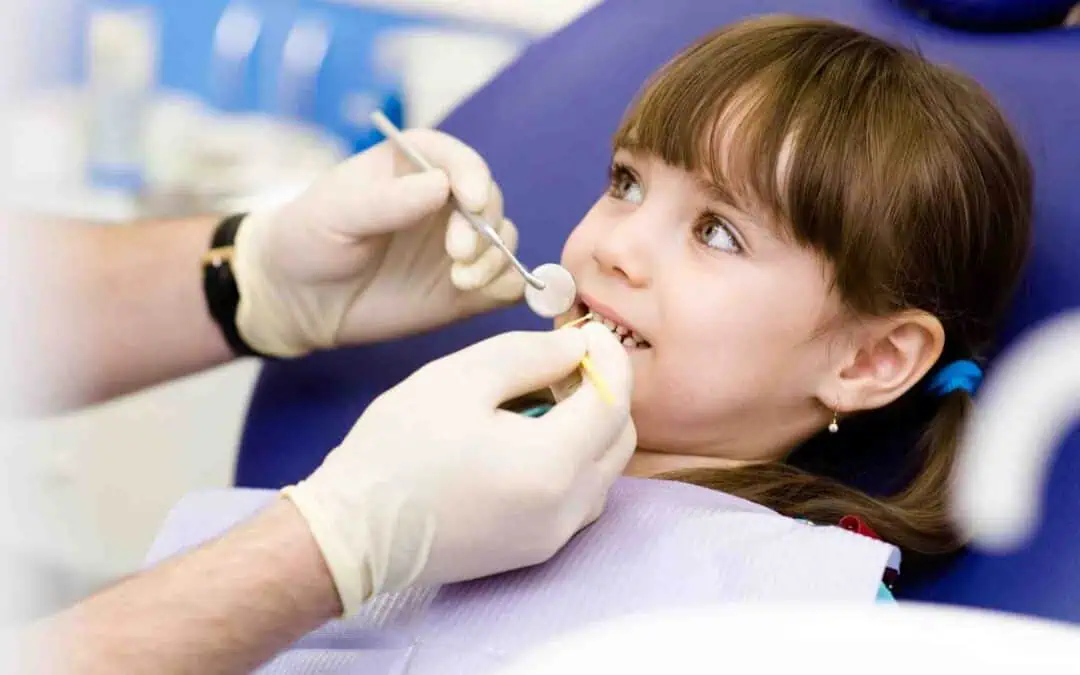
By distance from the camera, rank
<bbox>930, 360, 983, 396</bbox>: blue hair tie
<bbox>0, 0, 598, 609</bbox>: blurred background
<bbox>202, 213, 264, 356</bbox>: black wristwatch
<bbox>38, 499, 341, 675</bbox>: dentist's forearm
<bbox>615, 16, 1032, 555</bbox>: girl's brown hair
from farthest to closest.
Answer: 1. <bbox>0, 0, 598, 609</bbox>: blurred background
2. <bbox>202, 213, 264, 356</bbox>: black wristwatch
3. <bbox>930, 360, 983, 396</bbox>: blue hair tie
4. <bbox>615, 16, 1032, 555</bbox>: girl's brown hair
5. <bbox>38, 499, 341, 675</bbox>: dentist's forearm

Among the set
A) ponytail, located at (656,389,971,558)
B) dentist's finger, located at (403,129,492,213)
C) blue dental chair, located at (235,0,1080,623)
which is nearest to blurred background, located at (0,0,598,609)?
blue dental chair, located at (235,0,1080,623)

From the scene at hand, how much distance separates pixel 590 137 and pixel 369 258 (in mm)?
344

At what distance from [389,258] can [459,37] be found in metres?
0.85

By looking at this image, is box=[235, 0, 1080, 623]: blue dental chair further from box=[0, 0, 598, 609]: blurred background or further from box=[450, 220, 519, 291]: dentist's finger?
box=[0, 0, 598, 609]: blurred background

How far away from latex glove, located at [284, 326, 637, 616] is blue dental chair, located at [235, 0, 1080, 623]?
1.39 feet

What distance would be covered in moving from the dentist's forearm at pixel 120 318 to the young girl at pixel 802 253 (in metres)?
0.56

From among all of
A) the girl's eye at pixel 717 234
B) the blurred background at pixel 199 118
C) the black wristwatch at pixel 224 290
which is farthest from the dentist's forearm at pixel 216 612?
the blurred background at pixel 199 118

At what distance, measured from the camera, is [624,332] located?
116cm

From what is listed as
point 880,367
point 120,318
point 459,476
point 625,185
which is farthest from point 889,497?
point 120,318

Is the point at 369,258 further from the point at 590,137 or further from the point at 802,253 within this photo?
the point at 802,253

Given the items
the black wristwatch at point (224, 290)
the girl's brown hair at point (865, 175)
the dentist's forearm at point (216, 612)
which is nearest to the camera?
the dentist's forearm at point (216, 612)

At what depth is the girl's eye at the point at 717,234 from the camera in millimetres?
1139

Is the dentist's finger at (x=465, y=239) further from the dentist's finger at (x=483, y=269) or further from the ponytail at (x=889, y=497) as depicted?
the ponytail at (x=889, y=497)

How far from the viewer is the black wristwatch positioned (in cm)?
148
